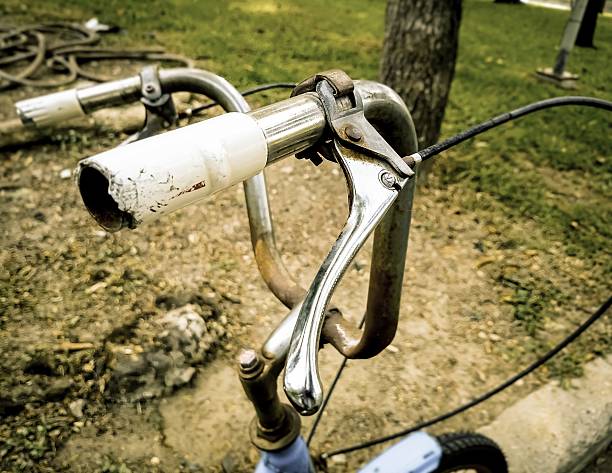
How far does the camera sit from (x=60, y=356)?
2.08 m

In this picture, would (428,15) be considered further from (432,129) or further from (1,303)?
(1,303)

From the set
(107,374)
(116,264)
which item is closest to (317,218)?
(116,264)

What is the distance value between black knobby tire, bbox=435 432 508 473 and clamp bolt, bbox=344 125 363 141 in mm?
1158

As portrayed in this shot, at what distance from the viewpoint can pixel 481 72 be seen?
5445 mm

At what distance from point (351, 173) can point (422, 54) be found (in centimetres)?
265

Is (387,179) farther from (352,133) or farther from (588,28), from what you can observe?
(588,28)

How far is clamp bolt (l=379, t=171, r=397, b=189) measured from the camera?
2.02ft

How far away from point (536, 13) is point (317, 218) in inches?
352

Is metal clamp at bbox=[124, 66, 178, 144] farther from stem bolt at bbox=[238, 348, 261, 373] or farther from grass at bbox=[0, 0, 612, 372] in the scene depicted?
grass at bbox=[0, 0, 612, 372]

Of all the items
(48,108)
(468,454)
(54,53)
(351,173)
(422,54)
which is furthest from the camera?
(54,53)

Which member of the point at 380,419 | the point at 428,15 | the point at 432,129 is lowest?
the point at 380,419

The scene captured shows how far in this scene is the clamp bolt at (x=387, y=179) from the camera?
2.02 feet

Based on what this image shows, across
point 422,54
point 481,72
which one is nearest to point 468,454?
point 422,54

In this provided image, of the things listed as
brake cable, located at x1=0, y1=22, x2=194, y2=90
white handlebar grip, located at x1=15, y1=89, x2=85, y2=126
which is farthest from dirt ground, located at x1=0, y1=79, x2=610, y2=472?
white handlebar grip, located at x1=15, y1=89, x2=85, y2=126
